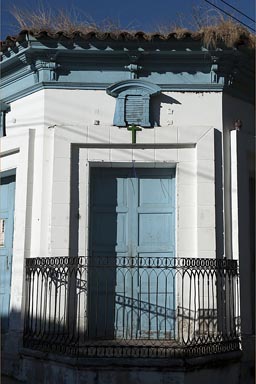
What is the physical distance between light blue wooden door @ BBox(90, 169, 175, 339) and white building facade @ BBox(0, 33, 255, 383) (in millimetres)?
14

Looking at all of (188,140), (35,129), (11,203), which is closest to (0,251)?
(11,203)

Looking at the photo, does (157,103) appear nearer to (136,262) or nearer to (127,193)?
(127,193)

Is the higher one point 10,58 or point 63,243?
point 10,58

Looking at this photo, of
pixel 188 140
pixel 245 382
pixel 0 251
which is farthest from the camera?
pixel 0 251

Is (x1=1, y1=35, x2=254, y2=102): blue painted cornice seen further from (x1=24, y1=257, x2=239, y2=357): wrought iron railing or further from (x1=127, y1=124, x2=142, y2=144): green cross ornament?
(x1=24, y1=257, x2=239, y2=357): wrought iron railing

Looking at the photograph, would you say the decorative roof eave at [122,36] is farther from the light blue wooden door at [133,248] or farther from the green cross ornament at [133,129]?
the light blue wooden door at [133,248]

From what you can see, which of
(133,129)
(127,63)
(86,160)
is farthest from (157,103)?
(86,160)

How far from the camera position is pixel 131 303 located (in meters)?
7.24

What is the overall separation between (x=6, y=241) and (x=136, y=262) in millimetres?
2016

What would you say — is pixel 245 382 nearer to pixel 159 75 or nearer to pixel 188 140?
pixel 188 140

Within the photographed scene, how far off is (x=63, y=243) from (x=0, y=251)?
1405 mm

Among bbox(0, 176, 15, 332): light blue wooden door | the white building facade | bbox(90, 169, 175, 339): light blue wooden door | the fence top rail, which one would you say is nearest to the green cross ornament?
the white building facade

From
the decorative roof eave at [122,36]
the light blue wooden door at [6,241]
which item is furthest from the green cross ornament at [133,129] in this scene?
the light blue wooden door at [6,241]

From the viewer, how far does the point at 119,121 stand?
7.47 metres
